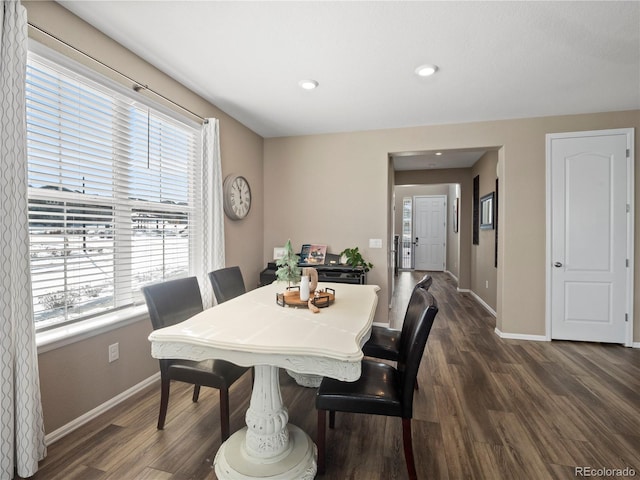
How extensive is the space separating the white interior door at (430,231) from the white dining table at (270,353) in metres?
8.07

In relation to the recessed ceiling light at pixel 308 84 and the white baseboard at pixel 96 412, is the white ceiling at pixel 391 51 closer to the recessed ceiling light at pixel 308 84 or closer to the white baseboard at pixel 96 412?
the recessed ceiling light at pixel 308 84

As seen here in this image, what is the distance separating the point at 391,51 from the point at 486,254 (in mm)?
3961

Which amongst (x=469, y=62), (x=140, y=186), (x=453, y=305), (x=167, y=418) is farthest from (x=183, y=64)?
(x=453, y=305)

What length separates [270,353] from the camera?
4.15 feet

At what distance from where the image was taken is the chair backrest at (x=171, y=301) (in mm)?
1837

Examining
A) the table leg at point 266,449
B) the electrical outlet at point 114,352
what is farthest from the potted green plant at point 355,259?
the electrical outlet at point 114,352

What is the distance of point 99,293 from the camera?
2100mm

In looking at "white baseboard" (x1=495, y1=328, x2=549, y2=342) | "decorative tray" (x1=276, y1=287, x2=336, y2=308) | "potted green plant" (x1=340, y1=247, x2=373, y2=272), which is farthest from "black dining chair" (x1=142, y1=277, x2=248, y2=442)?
"white baseboard" (x1=495, y1=328, x2=549, y2=342)

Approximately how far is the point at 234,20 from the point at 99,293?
6.59 ft

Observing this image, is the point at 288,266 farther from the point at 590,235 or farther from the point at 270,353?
the point at 590,235

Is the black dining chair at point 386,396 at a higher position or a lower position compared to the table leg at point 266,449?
higher

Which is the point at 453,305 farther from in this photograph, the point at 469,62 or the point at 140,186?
the point at 140,186

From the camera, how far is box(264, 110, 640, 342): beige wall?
3.52 metres

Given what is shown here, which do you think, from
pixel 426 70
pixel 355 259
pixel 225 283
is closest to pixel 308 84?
pixel 426 70
